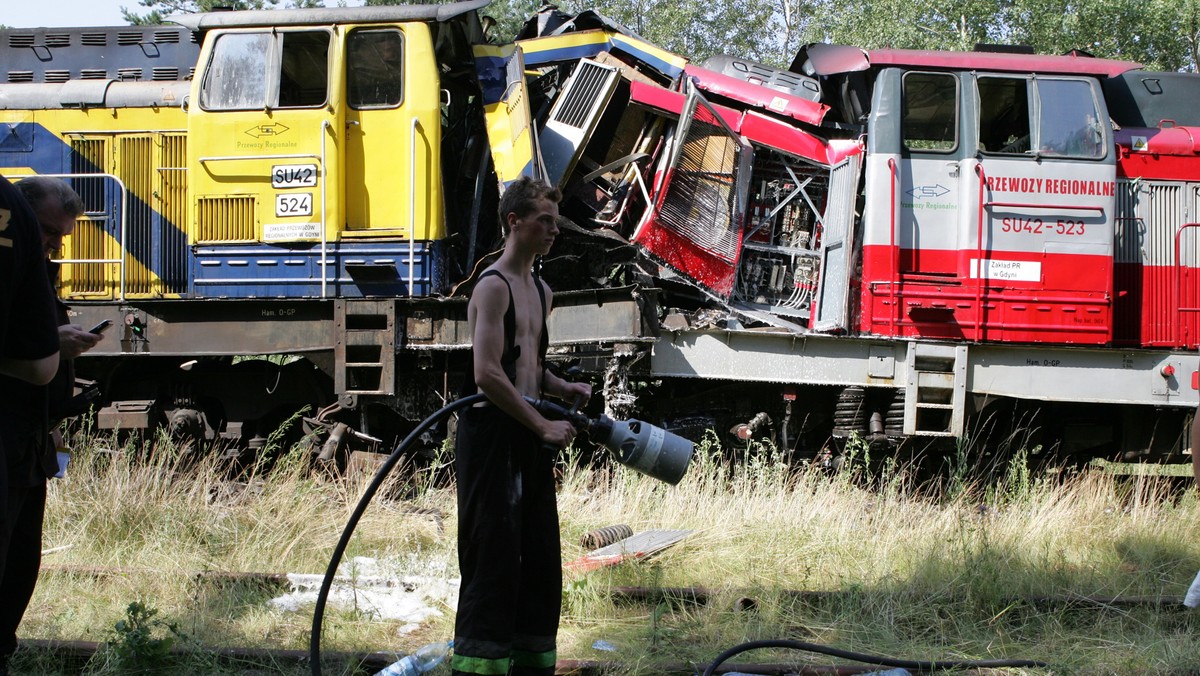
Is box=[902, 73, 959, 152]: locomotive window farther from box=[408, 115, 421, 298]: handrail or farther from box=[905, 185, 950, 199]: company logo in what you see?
box=[408, 115, 421, 298]: handrail

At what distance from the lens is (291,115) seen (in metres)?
7.13

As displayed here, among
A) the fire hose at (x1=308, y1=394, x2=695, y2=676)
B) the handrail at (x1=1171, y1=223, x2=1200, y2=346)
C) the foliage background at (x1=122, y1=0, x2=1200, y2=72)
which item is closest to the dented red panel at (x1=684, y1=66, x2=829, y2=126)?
the handrail at (x1=1171, y1=223, x2=1200, y2=346)

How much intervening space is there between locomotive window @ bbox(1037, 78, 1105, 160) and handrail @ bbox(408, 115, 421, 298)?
4.63 m

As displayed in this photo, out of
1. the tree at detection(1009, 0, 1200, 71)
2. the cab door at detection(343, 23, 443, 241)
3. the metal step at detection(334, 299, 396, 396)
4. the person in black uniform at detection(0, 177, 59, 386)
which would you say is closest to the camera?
the person in black uniform at detection(0, 177, 59, 386)


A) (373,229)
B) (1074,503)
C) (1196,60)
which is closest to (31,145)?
(373,229)

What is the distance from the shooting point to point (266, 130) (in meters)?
7.15

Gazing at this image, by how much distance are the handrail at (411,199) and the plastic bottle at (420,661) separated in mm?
3605

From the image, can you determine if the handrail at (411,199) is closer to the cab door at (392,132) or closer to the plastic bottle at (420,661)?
the cab door at (392,132)

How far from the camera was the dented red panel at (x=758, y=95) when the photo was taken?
7273 mm

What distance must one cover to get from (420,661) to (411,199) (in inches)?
158

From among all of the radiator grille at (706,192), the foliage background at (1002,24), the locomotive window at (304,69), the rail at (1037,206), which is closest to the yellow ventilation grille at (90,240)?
the locomotive window at (304,69)

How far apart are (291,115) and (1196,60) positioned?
78.1 feet

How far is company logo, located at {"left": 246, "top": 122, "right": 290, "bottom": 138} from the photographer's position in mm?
7145

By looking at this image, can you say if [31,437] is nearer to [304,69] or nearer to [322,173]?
[322,173]
